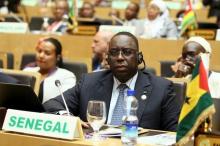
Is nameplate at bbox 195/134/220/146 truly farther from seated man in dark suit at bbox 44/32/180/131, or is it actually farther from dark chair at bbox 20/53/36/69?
dark chair at bbox 20/53/36/69

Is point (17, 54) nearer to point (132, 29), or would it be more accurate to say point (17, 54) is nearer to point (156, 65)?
point (132, 29)

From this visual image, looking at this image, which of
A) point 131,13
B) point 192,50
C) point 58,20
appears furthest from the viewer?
point 131,13

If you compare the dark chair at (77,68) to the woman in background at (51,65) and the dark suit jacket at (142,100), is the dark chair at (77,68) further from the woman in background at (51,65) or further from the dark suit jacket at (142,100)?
the dark suit jacket at (142,100)

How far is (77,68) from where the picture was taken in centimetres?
648

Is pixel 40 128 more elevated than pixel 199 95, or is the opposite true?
pixel 199 95

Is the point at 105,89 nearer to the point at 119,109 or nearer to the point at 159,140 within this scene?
the point at 119,109

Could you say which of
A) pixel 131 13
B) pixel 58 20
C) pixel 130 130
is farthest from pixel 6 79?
pixel 131 13

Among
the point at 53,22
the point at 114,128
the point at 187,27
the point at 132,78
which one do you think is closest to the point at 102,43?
the point at 187,27

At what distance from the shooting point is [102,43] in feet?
23.2

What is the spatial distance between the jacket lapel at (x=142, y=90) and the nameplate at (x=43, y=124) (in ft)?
3.24

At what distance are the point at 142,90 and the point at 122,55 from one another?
0.28 metres

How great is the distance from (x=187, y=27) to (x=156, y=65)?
7.10 feet

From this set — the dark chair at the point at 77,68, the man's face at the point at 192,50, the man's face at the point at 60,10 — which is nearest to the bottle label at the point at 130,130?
the man's face at the point at 192,50

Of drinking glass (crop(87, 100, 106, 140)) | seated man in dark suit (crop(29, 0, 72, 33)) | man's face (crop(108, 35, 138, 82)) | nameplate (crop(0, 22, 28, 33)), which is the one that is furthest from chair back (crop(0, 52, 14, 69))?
drinking glass (crop(87, 100, 106, 140))
